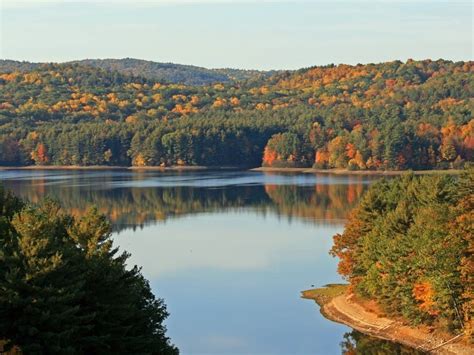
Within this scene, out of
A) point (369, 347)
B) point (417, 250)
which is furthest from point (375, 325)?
point (417, 250)

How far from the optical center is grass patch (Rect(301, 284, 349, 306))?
51200 millimetres

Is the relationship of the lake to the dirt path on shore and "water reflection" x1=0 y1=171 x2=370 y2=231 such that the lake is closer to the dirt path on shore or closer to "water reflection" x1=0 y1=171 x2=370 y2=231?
"water reflection" x1=0 y1=171 x2=370 y2=231

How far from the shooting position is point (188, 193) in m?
119

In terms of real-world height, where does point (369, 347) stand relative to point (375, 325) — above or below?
below

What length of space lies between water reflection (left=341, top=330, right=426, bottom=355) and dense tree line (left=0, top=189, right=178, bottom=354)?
461 inches

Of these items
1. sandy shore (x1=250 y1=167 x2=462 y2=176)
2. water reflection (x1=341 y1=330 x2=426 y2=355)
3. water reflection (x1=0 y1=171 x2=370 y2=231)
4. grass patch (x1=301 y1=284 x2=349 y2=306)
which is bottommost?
water reflection (x1=341 y1=330 x2=426 y2=355)

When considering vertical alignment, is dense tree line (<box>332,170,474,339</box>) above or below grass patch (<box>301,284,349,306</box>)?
above

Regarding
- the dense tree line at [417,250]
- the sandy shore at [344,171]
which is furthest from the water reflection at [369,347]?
the sandy shore at [344,171]

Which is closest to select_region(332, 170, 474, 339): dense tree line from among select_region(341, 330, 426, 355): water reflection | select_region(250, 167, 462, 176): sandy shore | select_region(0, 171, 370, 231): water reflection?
select_region(341, 330, 426, 355): water reflection

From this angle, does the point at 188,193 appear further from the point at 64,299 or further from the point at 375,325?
the point at 64,299

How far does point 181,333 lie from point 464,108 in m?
145

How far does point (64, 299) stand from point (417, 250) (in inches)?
754

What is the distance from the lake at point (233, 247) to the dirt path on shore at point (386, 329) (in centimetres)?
68

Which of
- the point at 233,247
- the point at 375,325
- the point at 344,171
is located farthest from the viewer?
the point at 344,171
